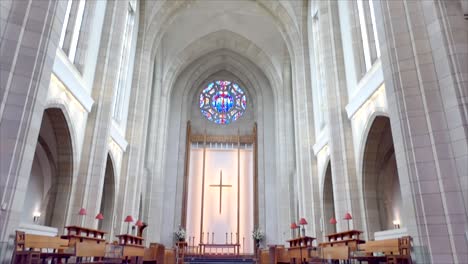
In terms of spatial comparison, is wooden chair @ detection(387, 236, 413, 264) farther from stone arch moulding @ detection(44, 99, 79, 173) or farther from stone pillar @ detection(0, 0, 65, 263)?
stone arch moulding @ detection(44, 99, 79, 173)

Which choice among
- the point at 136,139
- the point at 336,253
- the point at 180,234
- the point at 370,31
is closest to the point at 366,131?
the point at 370,31

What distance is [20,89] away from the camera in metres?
6.70

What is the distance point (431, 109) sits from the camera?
7.11 meters

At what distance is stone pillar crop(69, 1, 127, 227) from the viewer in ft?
35.4

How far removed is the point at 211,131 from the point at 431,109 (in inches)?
712

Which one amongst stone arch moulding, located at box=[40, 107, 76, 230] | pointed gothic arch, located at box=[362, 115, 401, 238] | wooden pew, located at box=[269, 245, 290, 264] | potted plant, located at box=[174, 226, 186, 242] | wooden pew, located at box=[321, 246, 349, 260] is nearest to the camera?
wooden pew, located at box=[321, 246, 349, 260]

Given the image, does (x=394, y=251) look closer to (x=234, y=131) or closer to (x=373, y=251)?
(x=373, y=251)

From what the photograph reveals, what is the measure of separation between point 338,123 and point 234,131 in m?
12.2

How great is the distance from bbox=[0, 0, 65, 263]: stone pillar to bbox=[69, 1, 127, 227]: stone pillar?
4145 millimetres

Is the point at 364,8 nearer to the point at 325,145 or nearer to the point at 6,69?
the point at 325,145

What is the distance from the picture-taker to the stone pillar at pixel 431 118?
6480mm

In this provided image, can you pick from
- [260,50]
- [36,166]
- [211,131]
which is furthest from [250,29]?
[36,166]

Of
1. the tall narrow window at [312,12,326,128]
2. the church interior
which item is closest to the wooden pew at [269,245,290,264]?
the church interior

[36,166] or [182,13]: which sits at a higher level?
[182,13]
